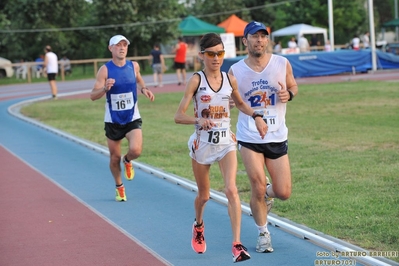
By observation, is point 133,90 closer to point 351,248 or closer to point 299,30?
point 351,248

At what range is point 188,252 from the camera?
25.9 feet

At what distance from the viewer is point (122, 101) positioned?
11.0m

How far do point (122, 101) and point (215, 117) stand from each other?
3594mm

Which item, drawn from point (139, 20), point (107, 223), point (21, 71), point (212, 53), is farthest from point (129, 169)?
point (139, 20)

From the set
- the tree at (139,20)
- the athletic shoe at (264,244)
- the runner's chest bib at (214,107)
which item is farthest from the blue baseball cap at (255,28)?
the tree at (139,20)

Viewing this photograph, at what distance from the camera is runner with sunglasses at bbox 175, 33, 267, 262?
7473 millimetres

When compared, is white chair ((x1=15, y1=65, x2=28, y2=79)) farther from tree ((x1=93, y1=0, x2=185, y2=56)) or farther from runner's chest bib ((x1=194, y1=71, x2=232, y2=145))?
runner's chest bib ((x1=194, y1=71, x2=232, y2=145))

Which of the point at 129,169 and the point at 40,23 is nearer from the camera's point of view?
the point at 129,169

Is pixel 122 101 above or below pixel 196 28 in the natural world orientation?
below

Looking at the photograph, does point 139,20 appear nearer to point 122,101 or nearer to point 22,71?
point 22,71

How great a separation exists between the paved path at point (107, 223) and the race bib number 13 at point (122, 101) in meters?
1.21

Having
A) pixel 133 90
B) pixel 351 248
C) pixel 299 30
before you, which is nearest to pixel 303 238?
pixel 351 248

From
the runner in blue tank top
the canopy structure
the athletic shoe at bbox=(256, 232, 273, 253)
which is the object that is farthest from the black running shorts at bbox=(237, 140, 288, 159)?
the canopy structure

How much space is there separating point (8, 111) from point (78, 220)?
1967 cm
